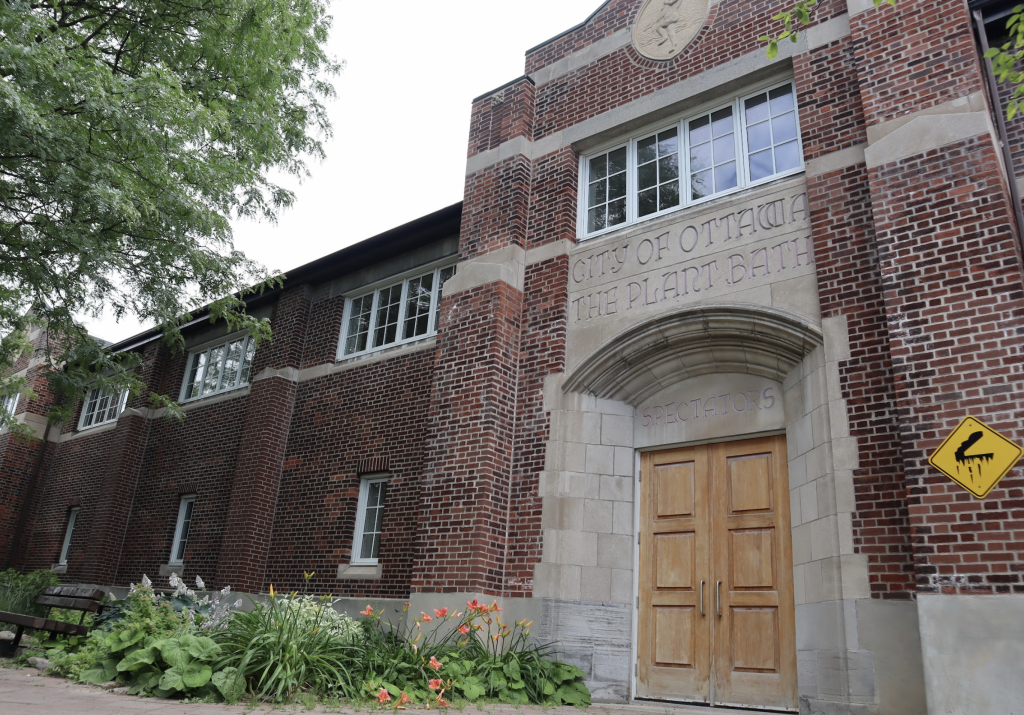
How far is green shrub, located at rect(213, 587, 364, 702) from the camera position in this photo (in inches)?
247

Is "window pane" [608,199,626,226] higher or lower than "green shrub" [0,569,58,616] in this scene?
higher

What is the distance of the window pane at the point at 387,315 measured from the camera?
13.0 metres

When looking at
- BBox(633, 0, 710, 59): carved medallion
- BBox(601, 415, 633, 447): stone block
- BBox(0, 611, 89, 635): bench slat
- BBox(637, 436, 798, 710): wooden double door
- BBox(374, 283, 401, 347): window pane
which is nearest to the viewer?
BBox(637, 436, 798, 710): wooden double door

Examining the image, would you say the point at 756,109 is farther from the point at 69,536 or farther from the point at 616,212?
the point at 69,536

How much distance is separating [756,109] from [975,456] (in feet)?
17.3

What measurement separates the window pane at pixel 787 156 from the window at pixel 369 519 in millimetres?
7151

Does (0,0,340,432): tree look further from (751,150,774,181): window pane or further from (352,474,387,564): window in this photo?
(751,150,774,181): window pane

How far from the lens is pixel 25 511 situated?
19641 millimetres

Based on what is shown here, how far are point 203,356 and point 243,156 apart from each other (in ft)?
23.9

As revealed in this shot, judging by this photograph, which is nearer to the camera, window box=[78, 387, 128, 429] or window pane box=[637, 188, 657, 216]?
window pane box=[637, 188, 657, 216]

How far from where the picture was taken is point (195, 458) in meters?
15.3

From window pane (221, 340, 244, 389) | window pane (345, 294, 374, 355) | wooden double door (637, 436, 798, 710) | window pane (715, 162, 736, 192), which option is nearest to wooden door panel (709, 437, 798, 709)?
wooden double door (637, 436, 798, 710)

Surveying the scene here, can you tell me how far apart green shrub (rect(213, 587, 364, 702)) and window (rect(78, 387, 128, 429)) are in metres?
13.3

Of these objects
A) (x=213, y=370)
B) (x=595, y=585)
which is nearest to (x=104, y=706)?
(x=595, y=585)
